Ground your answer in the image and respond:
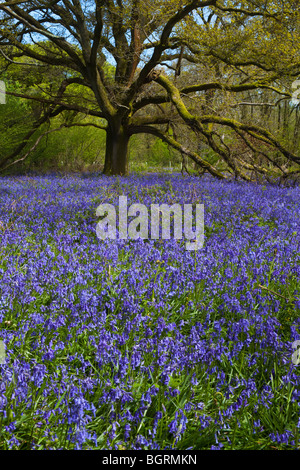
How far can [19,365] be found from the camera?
219cm

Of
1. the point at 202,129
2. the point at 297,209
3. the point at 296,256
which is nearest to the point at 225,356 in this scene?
the point at 296,256

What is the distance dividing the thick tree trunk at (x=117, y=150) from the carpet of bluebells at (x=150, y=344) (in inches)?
352

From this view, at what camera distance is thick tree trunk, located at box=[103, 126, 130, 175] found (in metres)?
13.8

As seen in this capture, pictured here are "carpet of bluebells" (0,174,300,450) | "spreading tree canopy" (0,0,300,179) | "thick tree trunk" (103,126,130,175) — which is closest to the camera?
"carpet of bluebells" (0,174,300,450)

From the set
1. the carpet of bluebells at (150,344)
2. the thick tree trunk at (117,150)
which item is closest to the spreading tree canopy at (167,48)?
the thick tree trunk at (117,150)

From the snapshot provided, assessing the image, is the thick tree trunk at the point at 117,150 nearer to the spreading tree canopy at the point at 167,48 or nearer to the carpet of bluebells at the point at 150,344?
the spreading tree canopy at the point at 167,48

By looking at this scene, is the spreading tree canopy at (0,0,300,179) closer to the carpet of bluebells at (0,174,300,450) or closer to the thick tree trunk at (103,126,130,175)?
the thick tree trunk at (103,126,130,175)

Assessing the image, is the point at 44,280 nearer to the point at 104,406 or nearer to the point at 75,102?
the point at 104,406

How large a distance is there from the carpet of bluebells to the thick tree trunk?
8.94 m

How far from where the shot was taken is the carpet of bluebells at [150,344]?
1933 millimetres

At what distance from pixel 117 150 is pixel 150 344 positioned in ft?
39.6

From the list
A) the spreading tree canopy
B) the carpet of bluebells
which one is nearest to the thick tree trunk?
the spreading tree canopy

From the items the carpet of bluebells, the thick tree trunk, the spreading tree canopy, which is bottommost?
the carpet of bluebells
